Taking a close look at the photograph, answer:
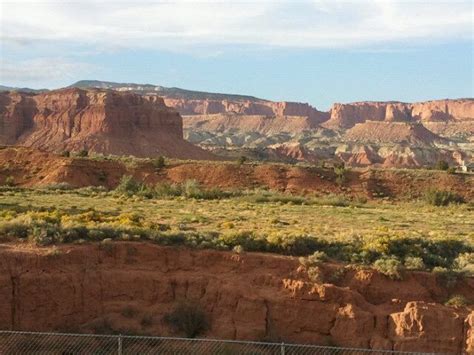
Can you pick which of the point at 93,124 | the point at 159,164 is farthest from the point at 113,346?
the point at 93,124

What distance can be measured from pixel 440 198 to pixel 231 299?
1406 inches

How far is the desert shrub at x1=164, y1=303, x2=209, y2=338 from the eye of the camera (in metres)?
16.8

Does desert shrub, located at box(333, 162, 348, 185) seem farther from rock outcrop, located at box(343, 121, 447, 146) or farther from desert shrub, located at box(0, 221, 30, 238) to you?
rock outcrop, located at box(343, 121, 447, 146)

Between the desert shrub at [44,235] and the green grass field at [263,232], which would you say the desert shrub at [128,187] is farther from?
the desert shrub at [44,235]

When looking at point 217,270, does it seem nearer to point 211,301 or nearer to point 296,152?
point 211,301

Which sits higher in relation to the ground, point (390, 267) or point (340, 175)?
point (390, 267)

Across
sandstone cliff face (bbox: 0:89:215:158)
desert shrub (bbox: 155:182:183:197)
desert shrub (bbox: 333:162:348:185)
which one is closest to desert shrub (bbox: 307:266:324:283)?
desert shrub (bbox: 155:182:183:197)

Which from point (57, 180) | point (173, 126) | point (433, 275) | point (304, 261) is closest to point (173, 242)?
point (304, 261)

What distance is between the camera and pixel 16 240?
18719 mm

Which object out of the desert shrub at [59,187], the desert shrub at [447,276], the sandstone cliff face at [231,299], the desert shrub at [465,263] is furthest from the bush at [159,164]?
the desert shrub at [447,276]

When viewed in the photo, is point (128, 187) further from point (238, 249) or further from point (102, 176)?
point (238, 249)

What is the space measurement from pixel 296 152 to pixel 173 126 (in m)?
21.6

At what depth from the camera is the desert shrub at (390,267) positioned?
18453 mm

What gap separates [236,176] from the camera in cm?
5966
